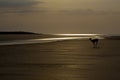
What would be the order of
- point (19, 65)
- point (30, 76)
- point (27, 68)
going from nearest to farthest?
point (30, 76), point (27, 68), point (19, 65)

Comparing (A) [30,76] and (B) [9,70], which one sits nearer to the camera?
(A) [30,76]

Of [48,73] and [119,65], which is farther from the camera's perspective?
[119,65]

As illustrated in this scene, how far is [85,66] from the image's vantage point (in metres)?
17.7

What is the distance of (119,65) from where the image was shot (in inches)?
715

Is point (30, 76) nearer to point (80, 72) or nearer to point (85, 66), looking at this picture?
point (80, 72)

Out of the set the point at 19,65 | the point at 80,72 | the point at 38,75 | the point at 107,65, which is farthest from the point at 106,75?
the point at 19,65

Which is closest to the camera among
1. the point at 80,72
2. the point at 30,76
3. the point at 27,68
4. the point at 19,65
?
the point at 30,76

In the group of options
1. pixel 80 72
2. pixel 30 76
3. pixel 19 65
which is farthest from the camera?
pixel 19 65

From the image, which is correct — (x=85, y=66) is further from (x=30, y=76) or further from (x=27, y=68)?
(x=30, y=76)

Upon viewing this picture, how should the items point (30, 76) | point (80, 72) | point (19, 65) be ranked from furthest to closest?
1. point (19, 65)
2. point (80, 72)
3. point (30, 76)

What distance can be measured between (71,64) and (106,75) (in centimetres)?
391

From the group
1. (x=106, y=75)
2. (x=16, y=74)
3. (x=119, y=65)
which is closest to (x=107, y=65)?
(x=119, y=65)

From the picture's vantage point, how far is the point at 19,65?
59.9 ft

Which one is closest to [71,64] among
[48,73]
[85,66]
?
[85,66]
